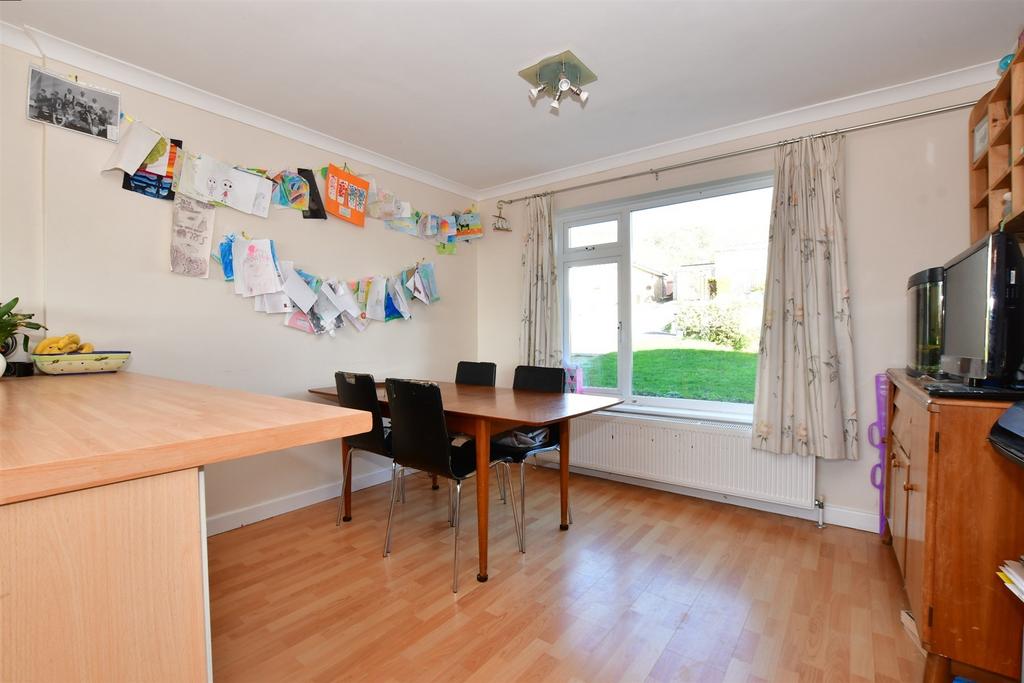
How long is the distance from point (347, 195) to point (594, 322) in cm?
216

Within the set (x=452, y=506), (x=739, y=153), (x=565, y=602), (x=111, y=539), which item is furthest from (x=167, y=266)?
(x=739, y=153)

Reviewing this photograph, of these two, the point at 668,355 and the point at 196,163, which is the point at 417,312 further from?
the point at 668,355

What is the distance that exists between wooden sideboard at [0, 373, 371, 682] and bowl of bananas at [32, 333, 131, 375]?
1.40 m

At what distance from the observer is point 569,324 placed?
13.0ft

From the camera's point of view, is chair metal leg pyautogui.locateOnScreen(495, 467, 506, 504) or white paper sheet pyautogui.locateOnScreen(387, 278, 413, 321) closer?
chair metal leg pyautogui.locateOnScreen(495, 467, 506, 504)

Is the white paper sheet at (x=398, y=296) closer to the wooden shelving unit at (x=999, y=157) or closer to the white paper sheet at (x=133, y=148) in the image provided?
the white paper sheet at (x=133, y=148)

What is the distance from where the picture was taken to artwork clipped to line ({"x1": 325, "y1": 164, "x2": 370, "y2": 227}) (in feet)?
10.4

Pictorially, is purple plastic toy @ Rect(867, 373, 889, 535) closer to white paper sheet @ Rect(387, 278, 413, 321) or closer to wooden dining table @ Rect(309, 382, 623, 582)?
wooden dining table @ Rect(309, 382, 623, 582)

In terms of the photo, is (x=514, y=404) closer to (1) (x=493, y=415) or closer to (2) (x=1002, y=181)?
(1) (x=493, y=415)

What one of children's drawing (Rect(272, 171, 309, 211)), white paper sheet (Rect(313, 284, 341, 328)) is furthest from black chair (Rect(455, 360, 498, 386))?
children's drawing (Rect(272, 171, 309, 211))

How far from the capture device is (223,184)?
2.65 metres

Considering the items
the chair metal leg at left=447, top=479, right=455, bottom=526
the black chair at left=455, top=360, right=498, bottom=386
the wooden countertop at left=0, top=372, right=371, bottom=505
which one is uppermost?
the wooden countertop at left=0, top=372, right=371, bottom=505

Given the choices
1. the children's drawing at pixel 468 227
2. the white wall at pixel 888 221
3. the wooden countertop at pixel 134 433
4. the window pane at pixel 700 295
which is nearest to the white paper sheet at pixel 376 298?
the children's drawing at pixel 468 227

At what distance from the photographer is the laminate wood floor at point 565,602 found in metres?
1.59
